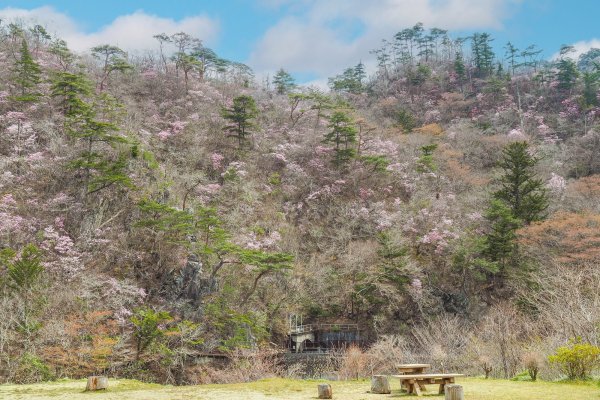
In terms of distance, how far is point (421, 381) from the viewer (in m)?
9.34

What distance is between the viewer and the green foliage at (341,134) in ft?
112

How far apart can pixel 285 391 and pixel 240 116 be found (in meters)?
28.3

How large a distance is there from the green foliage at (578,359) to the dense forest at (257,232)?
0.29 ft

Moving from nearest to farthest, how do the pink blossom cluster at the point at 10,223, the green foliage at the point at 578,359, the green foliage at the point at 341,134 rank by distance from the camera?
the green foliage at the point at 578,359 → the pink blossom cluster at the point at 10,223 → the green foliage at the point at 341,134

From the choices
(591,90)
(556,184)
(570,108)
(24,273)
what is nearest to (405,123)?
(556,184)

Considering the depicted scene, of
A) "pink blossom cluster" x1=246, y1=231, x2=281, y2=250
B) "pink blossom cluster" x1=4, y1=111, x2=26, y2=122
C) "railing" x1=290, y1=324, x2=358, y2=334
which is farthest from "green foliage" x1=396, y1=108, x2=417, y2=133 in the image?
"pink blossom cluster" x1=4, y1=111, x2=26, y2=122

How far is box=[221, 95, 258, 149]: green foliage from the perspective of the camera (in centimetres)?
3488

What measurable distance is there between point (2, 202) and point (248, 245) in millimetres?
12749

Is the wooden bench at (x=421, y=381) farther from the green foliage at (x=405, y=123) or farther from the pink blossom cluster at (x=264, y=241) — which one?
the green foliage at (x=405, y=123)

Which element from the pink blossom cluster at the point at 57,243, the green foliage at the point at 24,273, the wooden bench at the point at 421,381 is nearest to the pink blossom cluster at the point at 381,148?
the pink blossom cluster at the point at 57,243

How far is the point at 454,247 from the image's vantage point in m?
28.7

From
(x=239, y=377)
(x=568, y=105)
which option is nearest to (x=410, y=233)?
(x=239, y=377)

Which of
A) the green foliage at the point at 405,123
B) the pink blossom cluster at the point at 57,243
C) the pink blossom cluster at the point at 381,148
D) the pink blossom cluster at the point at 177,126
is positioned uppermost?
the green foliage at the point at 405,123

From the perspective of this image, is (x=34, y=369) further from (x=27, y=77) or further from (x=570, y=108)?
(x=570, y=108)
